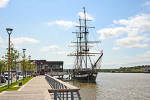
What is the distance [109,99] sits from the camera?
3241 centimetres

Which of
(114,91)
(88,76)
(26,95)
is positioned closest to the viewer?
(26,95)

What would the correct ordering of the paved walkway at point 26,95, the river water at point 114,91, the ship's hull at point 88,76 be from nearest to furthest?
the paved walkway at point 26,95
the river water at point 114,91
the ship's hull at point 88,76

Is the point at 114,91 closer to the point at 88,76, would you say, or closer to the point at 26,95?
the point at 26,95

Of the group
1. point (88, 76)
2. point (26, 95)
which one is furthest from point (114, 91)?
point (88, 76)

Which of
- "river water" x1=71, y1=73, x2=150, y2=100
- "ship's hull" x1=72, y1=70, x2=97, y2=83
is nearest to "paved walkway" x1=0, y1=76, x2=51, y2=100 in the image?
"river water" x1=71, y1=73, x2=150, y2=100

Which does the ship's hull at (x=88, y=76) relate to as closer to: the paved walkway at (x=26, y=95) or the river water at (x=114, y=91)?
the river water at (x=114, y=91)

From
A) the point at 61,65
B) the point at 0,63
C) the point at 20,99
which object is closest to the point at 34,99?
the point at 20,99

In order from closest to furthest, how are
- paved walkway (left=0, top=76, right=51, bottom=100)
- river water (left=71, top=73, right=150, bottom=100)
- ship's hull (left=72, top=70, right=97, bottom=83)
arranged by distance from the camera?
paved walkway (left=0, top=76, right=51, bottom=100) → river water (left=71, top=73, right=150, bottom=100) → ship's hull (left=72, top=70, right=97, bottom=83)

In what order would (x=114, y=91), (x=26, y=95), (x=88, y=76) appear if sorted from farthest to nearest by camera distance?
(x=88, y=76) → (x=114, y=91) → (x=26, y=95)

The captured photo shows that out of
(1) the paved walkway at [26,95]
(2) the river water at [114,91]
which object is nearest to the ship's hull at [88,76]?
(2) the river water at [114,91]

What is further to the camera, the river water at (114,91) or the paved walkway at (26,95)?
the river water at (114,91)

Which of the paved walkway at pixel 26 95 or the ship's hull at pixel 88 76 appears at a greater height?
the paved walkway at pixel 26 95

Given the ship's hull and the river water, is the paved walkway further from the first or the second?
the ship's hull

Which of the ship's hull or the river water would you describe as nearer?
the river water
